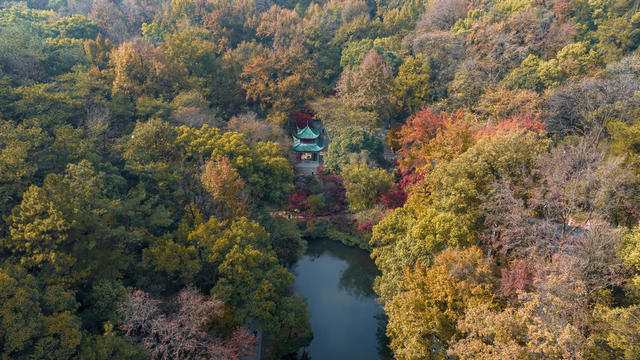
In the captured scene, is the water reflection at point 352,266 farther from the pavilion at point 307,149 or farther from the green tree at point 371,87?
the green tree at point 371,87

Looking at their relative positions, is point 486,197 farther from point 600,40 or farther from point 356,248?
point 600,40

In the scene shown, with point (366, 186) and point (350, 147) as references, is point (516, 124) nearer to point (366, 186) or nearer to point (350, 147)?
point (366, 186)

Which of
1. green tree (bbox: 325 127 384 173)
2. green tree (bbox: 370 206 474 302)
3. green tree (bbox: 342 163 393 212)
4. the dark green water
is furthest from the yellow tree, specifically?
green tree (bbox: 325 127 384 173)

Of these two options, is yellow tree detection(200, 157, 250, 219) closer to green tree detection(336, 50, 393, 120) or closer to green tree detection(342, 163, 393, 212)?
green tree detection(342, 163, 393, 212)

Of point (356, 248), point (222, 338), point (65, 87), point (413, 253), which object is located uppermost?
point (65, 87)

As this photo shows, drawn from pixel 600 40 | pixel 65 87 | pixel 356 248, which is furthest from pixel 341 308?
pixel 600 40

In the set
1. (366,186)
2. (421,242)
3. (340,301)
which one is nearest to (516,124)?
(366,186)
